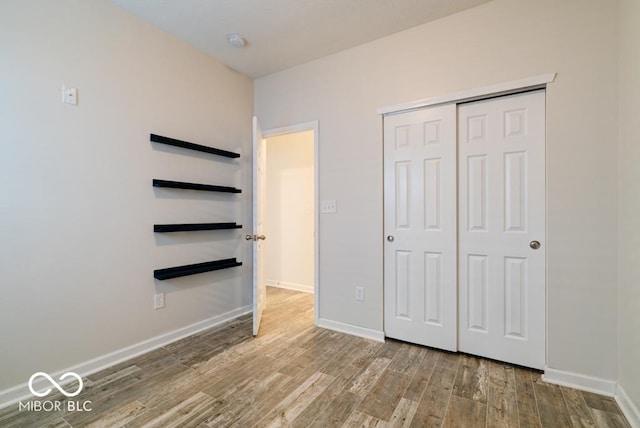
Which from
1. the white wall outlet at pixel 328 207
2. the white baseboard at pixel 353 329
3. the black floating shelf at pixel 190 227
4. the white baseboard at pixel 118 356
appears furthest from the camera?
the white wall outlet at pixel 328 207

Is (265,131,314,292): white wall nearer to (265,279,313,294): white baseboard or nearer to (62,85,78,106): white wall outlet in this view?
(265,279,313,294): white baseboard

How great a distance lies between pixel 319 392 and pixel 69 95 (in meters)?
2.53

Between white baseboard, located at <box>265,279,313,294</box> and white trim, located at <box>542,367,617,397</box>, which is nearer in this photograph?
white trim, located at <box>542,367,617,397</box>

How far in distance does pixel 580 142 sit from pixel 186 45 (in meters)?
3.14

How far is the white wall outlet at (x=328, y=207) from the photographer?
2.79 meters

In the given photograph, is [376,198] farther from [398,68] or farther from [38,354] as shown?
[38,354]

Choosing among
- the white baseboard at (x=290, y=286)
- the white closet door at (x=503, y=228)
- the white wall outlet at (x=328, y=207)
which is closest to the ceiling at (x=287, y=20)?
the white closet door at (x=503, y=228)

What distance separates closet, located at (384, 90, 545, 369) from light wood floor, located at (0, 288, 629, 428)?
8.8 inches

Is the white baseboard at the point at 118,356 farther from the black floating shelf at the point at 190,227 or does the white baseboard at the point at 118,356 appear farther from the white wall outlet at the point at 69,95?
the white wall outlet at the point at 69,95

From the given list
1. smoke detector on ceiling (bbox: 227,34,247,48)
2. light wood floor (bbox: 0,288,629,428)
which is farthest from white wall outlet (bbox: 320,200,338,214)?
smoke detector on ceiling (bbox: 227,34,247,48)

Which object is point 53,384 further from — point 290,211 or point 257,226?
point 290,211

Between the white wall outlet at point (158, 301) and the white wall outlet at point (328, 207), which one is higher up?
the white wall outlet at point (328, 207)

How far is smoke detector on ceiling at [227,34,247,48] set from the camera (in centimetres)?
248

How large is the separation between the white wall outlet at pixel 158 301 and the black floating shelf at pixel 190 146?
4.19 feet
